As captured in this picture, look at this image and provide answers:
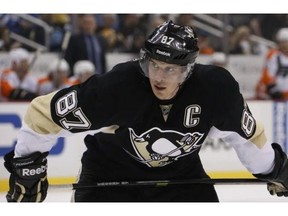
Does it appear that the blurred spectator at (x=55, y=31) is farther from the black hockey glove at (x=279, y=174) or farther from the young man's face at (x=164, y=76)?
the young man's face at (x=164, y=76)

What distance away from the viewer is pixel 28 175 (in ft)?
9.08

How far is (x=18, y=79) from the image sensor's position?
5.87 meters

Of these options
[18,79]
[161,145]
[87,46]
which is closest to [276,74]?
[87,46]

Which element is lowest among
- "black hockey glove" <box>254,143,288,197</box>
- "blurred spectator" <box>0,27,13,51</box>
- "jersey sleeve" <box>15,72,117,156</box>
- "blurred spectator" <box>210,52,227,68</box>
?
"blurred spectator" <box>210,52,227,68</box>

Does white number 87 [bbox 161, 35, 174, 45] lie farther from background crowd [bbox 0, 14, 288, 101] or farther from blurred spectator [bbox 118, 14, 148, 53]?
blurred spectator [bbox 118, 14, 148, 53]

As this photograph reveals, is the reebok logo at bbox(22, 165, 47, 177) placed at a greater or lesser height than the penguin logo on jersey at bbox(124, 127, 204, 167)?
lesser

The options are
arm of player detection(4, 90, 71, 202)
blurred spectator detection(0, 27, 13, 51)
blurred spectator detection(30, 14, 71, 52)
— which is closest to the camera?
arm of player detection(4, 90, 71, 202)

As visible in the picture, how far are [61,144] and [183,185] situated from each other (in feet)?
7.70

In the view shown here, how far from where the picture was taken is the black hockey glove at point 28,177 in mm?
2750

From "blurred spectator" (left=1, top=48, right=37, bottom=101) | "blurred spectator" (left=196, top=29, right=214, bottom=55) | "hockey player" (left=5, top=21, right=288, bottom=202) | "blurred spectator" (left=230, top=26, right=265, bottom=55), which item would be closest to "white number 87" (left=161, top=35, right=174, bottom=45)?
"hockey player" (left=5, top=21, right=288, bottom=202)

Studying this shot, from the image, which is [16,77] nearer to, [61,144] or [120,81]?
[61,144]

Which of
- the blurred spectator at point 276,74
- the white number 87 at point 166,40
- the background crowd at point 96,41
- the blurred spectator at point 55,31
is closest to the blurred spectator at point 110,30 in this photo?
the background crowd at point 96,41

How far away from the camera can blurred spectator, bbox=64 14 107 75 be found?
6.12 metres
